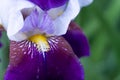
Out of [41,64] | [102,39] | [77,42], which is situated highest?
[102,39]

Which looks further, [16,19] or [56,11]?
[56,11]

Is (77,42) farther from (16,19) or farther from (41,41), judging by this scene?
(16,19)

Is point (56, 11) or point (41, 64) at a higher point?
point (56, 11)

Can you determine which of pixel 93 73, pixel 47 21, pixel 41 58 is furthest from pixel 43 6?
pixel 93 73

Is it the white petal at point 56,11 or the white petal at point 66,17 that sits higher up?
the white petal at point 56,11

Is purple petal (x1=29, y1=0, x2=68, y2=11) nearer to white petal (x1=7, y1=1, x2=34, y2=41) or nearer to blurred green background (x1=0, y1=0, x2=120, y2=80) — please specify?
white petal (x1=7, y1=1, x2=34, y2=41)

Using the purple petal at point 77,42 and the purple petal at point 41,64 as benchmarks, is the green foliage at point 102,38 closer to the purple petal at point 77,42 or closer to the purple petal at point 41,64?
the purple petal at point 77,42

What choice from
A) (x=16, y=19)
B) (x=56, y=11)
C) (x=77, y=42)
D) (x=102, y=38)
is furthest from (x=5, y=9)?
(x=102, y=38)

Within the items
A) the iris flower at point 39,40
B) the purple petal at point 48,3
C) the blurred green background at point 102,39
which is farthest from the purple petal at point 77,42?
the blurred green background at point 102,39
